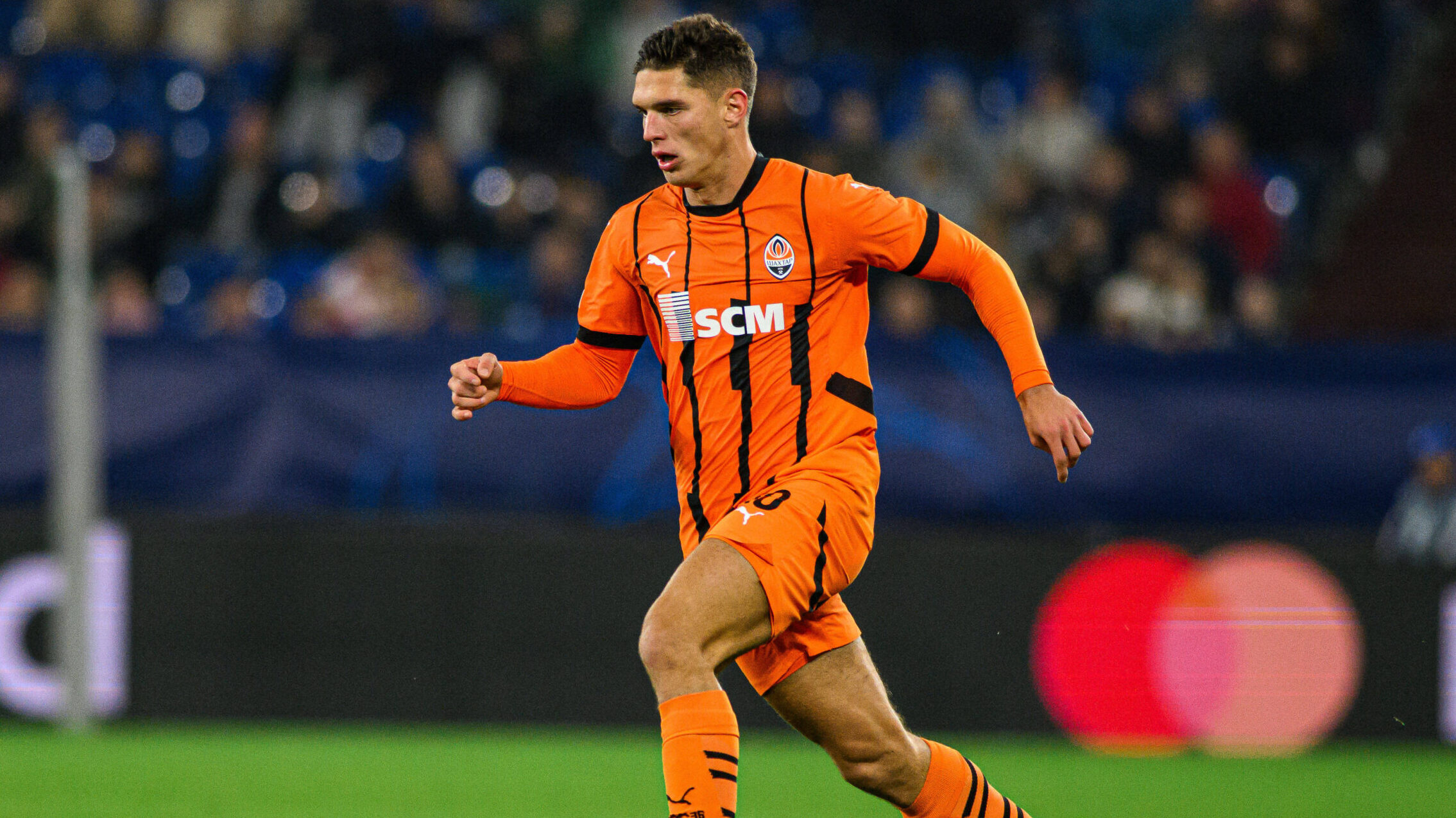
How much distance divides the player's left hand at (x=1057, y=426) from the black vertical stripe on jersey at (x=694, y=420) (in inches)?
30.8

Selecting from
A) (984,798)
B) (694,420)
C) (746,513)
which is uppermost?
(694,420)

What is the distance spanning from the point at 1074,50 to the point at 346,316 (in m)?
5.79

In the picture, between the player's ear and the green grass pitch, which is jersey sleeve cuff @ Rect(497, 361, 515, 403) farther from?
the green grass pitch

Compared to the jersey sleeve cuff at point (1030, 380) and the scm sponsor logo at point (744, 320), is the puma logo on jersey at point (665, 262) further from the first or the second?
the jersey sleeve cuff at point (1030, 380)

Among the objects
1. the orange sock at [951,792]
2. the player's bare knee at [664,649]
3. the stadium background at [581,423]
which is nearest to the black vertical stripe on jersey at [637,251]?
the player's bare knee at [664,649]

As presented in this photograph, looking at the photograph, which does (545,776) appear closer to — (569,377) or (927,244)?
(569,377)

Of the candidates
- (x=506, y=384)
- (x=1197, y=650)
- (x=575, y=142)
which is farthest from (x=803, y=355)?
(x=575, y=142)

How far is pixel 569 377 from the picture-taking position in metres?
4.27

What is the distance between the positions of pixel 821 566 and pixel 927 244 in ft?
2.74

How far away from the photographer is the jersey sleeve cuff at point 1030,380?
3.87m

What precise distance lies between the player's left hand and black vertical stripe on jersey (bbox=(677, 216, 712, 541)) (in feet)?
2.57

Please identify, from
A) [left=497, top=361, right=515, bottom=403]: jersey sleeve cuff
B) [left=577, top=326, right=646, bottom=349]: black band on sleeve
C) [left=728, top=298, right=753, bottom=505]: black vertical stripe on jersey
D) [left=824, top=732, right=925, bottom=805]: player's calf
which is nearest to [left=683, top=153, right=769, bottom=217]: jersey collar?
[left=728, top=298, right=753, bottom=505]: black vertical stripe on jersey

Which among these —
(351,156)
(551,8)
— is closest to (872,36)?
(551,8)

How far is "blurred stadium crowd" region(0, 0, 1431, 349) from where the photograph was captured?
9703mm
